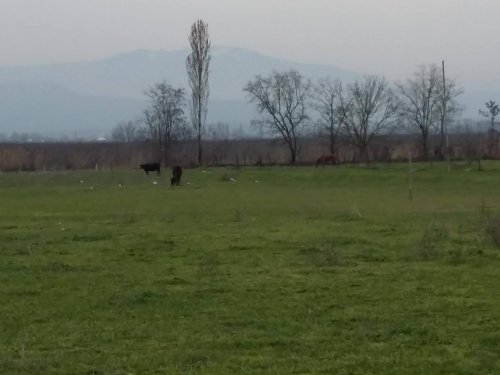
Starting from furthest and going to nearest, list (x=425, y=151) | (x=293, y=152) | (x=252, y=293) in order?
(x=293, y=152)
(x=425, y=151)
(x=252, y=293)

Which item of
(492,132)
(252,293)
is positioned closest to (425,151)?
(492,132)

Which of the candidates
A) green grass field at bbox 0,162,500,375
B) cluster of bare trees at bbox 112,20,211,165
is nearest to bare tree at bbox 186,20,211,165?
cluster of bare trees at bbox 112,20,211,165

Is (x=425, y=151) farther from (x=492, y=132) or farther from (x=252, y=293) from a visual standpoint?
(x=252, y=293)

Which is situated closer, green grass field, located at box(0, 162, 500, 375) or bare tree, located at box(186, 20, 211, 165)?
green grass field, located at box(0, 162, 500, 375)

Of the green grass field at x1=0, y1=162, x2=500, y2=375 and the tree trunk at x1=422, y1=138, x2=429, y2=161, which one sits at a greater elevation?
the tree trunk at x1=422, y1=138, x2=429, y2=161

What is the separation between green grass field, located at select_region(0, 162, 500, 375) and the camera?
8.00 meters

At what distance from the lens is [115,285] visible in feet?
41.0

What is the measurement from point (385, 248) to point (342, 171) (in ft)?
113

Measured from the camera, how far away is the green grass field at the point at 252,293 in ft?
26.2

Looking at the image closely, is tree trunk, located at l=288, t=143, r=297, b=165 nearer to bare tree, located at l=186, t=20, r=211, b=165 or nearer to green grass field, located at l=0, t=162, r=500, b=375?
bare tree, located at l=186, t=20, r=211, b=165

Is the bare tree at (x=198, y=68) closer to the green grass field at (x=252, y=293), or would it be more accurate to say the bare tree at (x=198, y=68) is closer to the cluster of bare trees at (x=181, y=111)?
the cluster of bare trees at (x=181, y=111)

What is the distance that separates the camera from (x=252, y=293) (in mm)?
11492

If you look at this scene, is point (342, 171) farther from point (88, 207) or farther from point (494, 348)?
point (494, 348)

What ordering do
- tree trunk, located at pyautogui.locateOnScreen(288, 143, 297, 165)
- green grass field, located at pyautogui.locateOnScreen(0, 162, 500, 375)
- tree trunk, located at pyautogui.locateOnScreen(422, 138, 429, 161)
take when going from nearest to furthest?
green grass field, located at pyautogui.locateOnScreen(0, 162, 500, 375)
tree trunk, located at pyautogui.locateOnScreen(422, 138, 429, 161)
tree trunk, located at pyautogui.locateOnScreen(288, 143, 297, 165)
